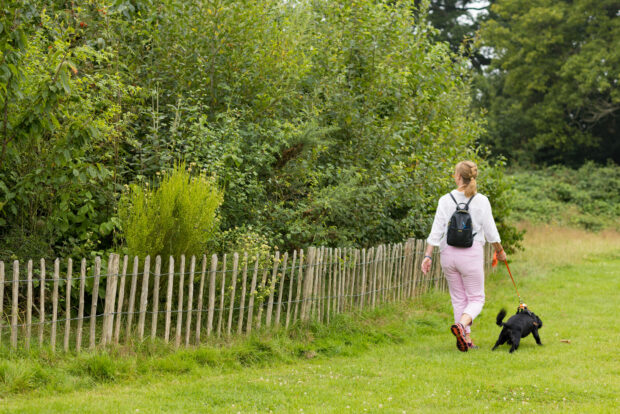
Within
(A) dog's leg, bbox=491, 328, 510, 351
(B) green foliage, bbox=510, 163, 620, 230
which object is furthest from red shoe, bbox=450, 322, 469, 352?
(B) green foliage, bbox=510, 163, 620, 230

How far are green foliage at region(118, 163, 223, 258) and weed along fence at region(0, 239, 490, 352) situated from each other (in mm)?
157

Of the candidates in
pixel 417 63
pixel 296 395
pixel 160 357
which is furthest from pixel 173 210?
pixel 417 63

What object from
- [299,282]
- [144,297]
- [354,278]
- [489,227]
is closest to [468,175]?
[489,227]

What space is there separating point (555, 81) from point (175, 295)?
29.5 m

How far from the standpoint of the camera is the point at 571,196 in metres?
30.4

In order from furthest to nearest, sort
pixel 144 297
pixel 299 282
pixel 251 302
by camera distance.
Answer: pixel 299 282 < pixel 251 302 < pixel 144 297

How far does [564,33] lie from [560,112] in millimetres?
3722

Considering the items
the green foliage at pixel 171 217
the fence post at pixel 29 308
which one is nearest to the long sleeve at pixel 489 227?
the green foliage at pixel 171 217

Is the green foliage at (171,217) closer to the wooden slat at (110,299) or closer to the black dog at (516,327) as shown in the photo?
the wooden slat at (110,299)

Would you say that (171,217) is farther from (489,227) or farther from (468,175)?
(489,227)

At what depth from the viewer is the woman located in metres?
7.39

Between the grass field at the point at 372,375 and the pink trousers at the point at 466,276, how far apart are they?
506 millimetres

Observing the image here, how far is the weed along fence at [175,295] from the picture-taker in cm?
598

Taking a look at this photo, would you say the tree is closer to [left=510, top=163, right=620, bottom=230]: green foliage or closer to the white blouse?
[left=510, top=163, right=620, bottom=230]: green foliage
